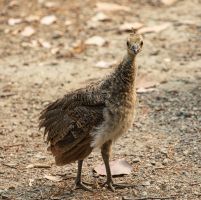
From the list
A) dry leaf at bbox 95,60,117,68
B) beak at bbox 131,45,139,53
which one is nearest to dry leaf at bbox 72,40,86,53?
dry leaf at bbox 95,60,117,68

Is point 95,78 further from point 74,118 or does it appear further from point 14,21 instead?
point 74,118

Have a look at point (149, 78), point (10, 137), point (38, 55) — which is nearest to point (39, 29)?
point (38, 55)

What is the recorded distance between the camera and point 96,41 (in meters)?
9.49

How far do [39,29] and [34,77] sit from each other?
1646mm

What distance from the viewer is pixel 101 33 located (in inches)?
384

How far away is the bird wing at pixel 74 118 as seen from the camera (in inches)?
215

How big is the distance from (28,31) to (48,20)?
46 centimetres

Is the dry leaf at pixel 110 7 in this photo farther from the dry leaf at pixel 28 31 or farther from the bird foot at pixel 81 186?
the bird foot at pixel 81 186

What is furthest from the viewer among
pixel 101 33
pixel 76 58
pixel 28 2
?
pixel 28 2

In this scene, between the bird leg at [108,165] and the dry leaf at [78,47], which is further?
the dry leaf at [78,47]

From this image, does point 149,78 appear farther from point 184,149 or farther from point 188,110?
point 184,149

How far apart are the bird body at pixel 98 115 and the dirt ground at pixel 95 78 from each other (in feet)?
1.43

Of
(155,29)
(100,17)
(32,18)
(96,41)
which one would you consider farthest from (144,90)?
(32,18)

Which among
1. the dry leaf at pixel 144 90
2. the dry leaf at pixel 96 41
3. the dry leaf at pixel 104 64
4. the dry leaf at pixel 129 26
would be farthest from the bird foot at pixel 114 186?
the dry leaf at pixel 129 26
